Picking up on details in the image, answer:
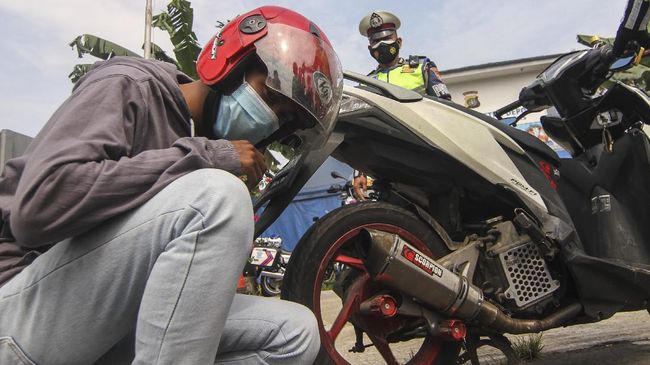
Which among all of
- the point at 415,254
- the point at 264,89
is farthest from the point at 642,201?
the point at 264,89

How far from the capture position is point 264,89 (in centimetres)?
146

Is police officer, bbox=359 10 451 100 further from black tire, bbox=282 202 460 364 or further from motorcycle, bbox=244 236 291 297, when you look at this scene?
motorcycle, bbox=244 236 291 297

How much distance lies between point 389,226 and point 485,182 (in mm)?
424

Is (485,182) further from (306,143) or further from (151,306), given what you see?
(151,306)

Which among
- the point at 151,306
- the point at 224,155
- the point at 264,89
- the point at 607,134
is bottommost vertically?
the point at 151,306

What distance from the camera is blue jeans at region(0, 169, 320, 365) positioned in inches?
41.1

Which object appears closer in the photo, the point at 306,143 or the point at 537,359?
the point at 306,143

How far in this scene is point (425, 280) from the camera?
181cm

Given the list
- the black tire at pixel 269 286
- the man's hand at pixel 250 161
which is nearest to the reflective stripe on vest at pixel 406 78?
the man's hand at pixel 250 161

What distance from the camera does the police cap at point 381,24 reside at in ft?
13.1

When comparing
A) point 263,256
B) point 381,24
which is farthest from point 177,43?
point 381,24

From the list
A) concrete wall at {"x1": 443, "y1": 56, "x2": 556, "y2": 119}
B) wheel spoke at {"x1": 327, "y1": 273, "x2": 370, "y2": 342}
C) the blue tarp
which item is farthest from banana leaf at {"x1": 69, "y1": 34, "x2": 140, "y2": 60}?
concrete wall at {"x1": 443, "y1": 56, "x2": 556, "y2": 119}

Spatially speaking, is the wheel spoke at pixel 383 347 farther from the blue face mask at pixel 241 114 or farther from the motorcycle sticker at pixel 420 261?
the blue face mask at pixel 241 114

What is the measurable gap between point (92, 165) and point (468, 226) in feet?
5.20
